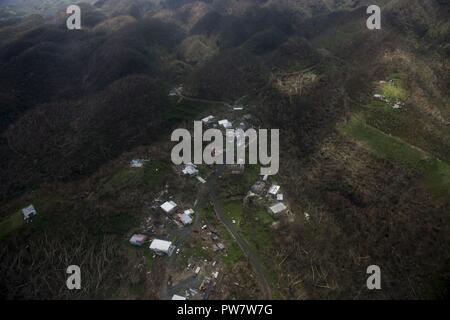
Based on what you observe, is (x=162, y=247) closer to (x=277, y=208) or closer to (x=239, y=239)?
(x=239, y=239)

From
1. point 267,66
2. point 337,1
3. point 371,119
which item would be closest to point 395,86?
point 371,119

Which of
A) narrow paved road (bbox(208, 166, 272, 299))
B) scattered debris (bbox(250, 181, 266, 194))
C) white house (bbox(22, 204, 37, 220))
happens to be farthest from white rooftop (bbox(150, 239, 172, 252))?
white house (bbox(22, 204, 37, 220))

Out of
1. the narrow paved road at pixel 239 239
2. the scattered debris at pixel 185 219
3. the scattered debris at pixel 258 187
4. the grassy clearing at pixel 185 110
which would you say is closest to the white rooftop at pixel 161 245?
the scattered debris at pixel 185 219

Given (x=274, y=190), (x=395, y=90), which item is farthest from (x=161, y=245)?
(x=395, y=90)

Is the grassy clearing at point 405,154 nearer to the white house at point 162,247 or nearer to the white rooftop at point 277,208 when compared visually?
the white rooftop at point 277,208

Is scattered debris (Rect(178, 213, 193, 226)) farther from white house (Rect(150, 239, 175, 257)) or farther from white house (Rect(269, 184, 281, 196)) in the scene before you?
white house (Rect(269, 184, 281, 196))
